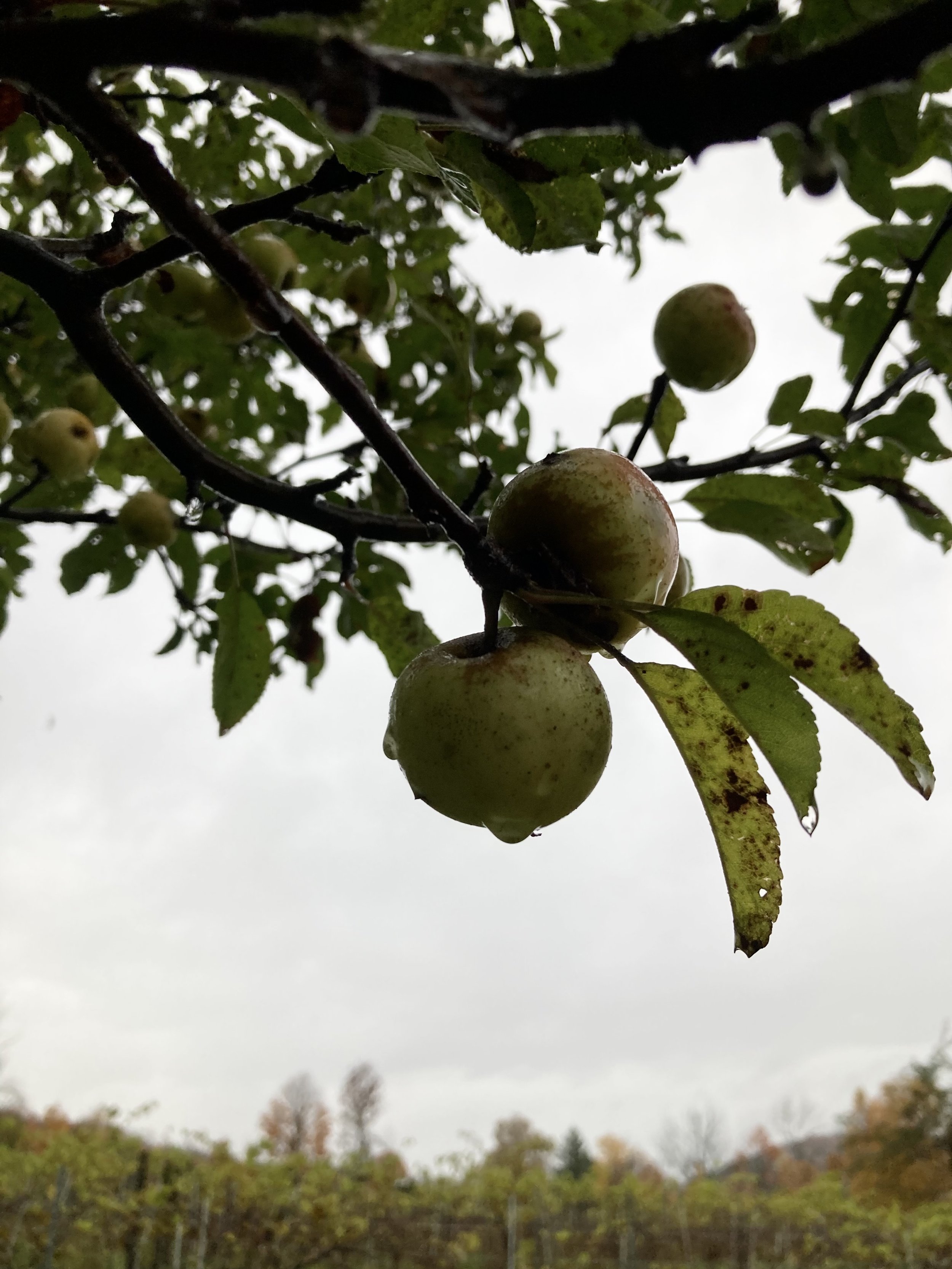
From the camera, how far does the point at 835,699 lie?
35.7 inches

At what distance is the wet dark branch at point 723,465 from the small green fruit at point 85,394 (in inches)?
81.4

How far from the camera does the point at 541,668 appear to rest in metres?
0.93

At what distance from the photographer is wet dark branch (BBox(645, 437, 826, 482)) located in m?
1.82

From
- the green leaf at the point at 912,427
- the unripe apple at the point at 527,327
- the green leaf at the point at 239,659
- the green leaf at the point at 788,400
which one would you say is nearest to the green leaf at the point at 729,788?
the green leaf at the point at 239,659

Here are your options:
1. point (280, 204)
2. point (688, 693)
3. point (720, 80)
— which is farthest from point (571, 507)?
point (720, 80)

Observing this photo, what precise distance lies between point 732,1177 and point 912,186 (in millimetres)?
24138

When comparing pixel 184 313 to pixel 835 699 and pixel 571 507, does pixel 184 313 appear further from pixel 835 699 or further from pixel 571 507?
pixel 835 699

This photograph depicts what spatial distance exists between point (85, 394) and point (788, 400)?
230 centimetres

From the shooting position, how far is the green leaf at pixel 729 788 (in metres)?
0.92

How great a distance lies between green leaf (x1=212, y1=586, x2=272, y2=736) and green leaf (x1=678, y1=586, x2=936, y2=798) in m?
1.12

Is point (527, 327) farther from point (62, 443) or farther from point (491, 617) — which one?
point (491, 617)

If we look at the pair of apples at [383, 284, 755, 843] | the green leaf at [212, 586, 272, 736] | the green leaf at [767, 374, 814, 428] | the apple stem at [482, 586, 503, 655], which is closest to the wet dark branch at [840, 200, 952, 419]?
the green leaf at [767, 374, 814, 428]

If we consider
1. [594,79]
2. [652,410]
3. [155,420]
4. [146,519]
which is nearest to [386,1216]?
[146,519]

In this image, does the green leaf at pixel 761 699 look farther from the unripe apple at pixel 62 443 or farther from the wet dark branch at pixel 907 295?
the unripe apple at pixel 62 443
